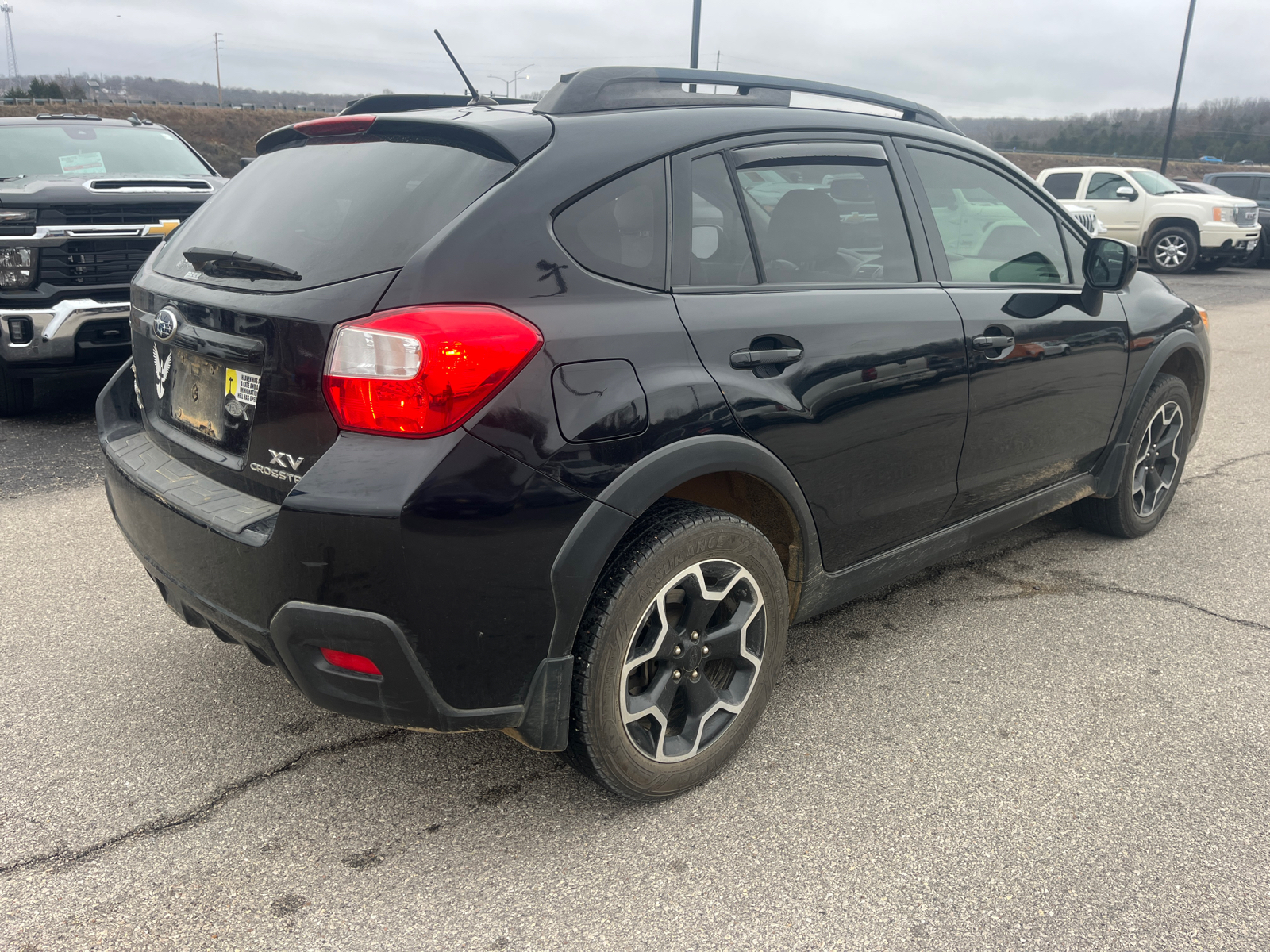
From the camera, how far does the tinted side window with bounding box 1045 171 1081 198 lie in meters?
17.9

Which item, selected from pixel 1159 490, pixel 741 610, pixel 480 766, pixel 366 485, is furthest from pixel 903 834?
pixel 1159 490

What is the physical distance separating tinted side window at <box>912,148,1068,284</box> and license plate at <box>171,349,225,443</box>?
2158mm

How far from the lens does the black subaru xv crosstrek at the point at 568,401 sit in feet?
6.29

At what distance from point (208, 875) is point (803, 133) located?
241 cm

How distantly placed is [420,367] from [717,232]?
0.91 m

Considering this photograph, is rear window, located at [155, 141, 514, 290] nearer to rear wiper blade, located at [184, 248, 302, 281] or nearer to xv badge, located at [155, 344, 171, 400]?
rear wiper blade, located at [184, 248, 302, 281]

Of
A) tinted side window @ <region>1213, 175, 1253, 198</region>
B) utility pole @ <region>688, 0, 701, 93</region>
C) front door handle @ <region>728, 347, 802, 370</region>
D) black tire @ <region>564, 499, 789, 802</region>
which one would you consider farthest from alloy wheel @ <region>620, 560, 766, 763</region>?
tinted side window @ <region>1213, 175, 1253, 198</region>

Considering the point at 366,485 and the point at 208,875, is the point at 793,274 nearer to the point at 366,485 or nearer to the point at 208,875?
the point at 366,485

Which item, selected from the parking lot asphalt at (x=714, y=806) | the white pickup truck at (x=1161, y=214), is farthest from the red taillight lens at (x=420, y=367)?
the white pickup truck at (x=1161, y=214)

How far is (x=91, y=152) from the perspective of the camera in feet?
21.6

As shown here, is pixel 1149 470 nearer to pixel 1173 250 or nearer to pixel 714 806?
pixel 714 806

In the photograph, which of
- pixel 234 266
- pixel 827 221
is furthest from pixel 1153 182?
pixel 234 266

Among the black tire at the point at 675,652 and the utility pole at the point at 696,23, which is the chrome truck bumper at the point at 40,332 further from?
the utility pole at the point at 696,23

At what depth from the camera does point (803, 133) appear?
2684mm
